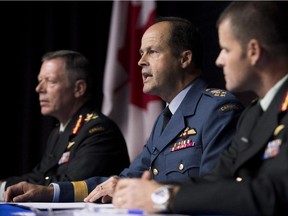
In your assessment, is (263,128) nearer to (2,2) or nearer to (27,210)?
(27,210)

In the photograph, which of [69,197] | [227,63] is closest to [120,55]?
[69,197]

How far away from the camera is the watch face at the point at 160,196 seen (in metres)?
1.46

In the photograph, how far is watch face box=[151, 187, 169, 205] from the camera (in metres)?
1.46

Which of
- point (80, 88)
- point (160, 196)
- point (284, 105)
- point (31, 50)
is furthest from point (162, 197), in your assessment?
point (31, 50)

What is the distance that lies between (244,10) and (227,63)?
0.15 metres

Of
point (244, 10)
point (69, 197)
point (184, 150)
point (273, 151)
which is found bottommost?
point (69, 197)

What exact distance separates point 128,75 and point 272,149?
99.1 inches

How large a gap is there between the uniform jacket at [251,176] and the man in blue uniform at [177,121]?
1.27ft

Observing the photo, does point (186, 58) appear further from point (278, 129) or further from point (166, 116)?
point (278, 129)

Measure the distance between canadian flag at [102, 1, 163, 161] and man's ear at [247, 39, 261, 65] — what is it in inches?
86.8

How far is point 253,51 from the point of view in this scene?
1.60 meters

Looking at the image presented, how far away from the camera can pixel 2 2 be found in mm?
4160

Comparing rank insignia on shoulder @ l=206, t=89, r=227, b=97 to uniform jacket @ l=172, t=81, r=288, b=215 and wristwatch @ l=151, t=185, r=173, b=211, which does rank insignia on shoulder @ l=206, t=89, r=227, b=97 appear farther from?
wristwatch @ l=151, t=185, r=173, b=211

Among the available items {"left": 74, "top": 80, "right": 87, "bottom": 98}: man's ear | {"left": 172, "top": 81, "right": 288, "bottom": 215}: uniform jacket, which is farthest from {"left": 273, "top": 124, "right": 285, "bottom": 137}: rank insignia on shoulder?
{"left": 74, "top": 80, "right": 87, "bottom": 98}: man's ear
